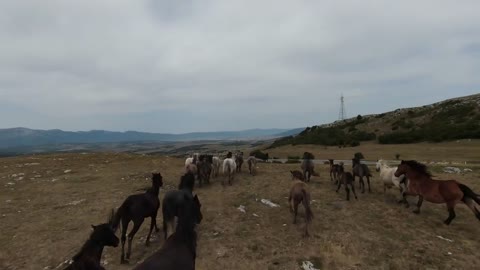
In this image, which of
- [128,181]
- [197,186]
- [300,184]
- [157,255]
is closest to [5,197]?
[128,181]

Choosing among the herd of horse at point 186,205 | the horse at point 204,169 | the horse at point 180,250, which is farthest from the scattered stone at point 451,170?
the horse at point 180,250

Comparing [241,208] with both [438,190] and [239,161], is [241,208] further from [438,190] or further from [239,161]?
[239,161]

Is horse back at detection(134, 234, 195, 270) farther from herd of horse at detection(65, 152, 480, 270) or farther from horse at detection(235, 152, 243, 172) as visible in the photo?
horse at detection(235, 152, 243, 172)

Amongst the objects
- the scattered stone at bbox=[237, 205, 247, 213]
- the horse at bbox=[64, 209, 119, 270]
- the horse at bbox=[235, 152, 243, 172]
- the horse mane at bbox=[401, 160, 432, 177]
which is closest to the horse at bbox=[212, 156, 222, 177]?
the horse at bbox=[235, 152, 243, 172]

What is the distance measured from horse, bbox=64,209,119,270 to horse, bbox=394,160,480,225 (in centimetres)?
1140

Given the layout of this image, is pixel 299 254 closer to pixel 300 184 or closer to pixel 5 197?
pixel 300 184

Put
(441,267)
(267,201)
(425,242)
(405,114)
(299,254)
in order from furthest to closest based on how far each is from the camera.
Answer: (405,114) → (267,201) → (425,242) → (299,254) → (441,267)

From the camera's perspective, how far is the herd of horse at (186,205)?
6.72 metres

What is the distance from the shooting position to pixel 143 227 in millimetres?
13883

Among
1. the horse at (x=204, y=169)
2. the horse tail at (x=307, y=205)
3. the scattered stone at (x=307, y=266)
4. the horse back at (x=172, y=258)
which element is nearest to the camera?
the horse back at (x=172, y=258)

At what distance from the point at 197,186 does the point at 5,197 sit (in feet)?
34.8

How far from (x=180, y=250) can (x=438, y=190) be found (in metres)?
10.9

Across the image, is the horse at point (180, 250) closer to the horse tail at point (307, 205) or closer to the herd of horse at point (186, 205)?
the herd of horse at point (186, 205)

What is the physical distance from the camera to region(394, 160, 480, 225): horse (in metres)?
13.1
